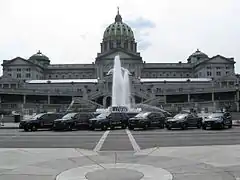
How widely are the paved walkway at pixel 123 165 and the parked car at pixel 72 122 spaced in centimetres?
1764

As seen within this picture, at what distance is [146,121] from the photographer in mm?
33031

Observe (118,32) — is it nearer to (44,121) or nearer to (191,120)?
(44,121)

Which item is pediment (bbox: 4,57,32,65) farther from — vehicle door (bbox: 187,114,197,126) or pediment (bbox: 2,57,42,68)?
vehicle door (bbox: 187,114,197,126)

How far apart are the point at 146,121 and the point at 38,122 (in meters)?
10.3

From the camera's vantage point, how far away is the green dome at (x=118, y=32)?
17291 centimetres

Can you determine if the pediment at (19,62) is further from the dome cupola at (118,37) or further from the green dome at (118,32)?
the green dome at (118,32)

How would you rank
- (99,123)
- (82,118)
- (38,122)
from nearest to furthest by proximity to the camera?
(99,123), (38,122), (82,118)

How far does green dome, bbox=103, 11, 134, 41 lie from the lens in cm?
17291

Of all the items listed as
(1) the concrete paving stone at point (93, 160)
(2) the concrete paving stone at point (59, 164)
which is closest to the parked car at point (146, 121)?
(1) the concrete paving stone at point (93, 160)

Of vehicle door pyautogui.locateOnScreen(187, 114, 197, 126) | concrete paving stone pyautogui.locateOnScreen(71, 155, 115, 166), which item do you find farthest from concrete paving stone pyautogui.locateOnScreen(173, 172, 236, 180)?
vehicle door pyautogui.locateOnScreen(187, 114, 197, 126)

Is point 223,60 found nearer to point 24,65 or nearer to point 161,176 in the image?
point 24,65

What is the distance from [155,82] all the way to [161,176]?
128 m

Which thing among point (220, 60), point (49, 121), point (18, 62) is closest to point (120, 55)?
point (220, 60)

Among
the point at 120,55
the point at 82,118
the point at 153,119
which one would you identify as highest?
the point at 120,55
